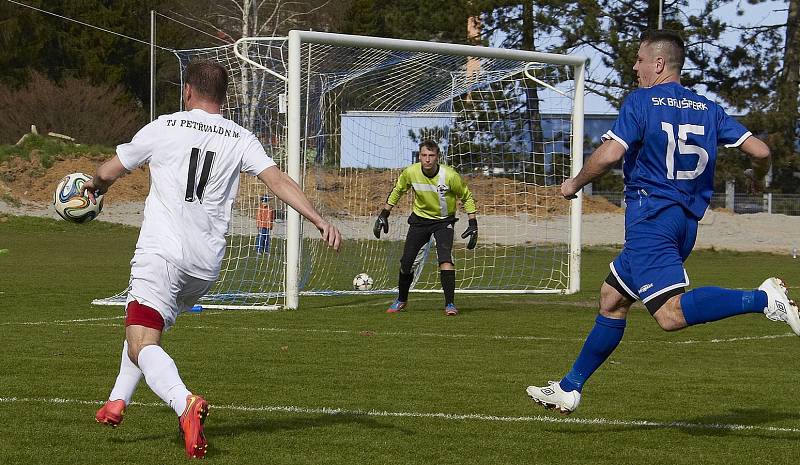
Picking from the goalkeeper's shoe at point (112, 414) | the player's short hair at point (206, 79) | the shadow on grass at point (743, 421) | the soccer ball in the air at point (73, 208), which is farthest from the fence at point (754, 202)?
the goalkeeper's shoe at point (112, 414)

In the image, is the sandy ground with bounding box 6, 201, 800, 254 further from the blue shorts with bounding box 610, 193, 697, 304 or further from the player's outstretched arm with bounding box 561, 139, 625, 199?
the player's outstretched arm with bounding box 561, 139, 625, 199

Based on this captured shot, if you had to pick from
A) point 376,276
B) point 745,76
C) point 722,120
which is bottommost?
point 376,276

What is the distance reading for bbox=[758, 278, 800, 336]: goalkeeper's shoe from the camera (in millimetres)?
5801

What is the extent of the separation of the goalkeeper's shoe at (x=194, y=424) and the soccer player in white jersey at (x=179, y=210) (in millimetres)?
212

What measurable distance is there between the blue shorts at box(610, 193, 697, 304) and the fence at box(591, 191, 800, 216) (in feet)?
107

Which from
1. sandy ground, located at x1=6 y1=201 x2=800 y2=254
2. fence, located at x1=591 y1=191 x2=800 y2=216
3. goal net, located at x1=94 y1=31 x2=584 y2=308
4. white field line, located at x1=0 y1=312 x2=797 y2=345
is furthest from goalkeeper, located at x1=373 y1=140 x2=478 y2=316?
fence, located at x1=591 y1=191 x2=800 y2=216

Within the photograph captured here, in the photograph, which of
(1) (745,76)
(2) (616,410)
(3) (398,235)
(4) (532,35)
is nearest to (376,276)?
(3) (398,235)

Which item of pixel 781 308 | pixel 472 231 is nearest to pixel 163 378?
pixel 781 308

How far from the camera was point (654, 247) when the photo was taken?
6.16 metres

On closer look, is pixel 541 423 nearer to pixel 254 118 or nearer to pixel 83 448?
pixel 83 448

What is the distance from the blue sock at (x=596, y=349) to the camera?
Result: 259 inches

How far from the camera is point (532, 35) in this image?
3972 cm

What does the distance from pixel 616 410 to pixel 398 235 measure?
1513cm

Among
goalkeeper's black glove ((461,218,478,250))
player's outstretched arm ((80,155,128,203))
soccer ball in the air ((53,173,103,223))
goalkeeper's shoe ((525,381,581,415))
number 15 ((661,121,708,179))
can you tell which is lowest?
goalkeeper's shoe ((525,381,581,415))
